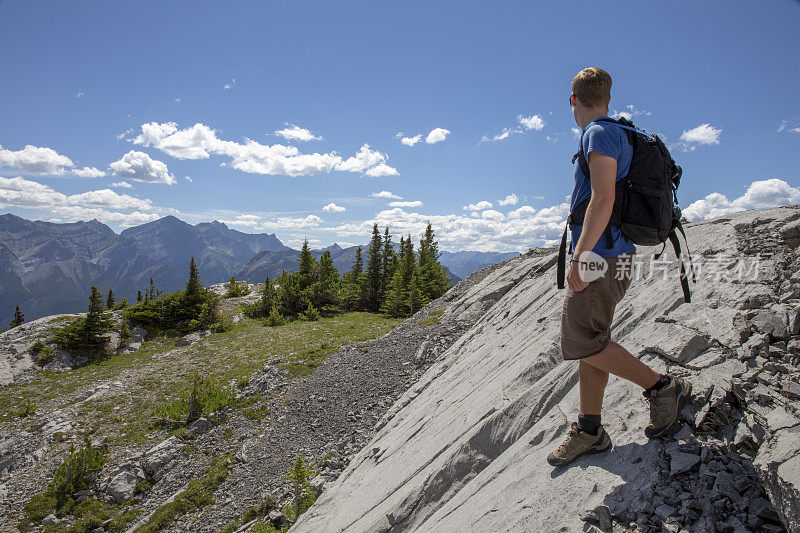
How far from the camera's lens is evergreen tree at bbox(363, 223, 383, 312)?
4331 centimetres

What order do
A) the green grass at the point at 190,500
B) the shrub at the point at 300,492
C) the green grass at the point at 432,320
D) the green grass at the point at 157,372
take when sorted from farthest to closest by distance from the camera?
the green grass at the point at 432,320, the green grass at the point at 157,372, the green grass at the point at 190,500, the shrub at the point at 300,492

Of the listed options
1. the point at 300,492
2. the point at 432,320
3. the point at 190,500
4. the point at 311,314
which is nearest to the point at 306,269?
the point at 311,314

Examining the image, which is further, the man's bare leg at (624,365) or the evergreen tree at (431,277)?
the evergreen tree at (431,277)

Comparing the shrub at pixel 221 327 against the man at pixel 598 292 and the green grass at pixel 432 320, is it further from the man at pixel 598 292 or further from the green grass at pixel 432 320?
the man at pixel 598 292

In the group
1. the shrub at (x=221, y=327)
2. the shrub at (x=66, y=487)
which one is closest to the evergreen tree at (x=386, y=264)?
the shrub at (x=221, y=327)

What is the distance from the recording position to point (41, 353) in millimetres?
22016

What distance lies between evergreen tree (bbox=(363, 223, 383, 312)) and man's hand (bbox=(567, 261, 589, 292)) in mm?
39539

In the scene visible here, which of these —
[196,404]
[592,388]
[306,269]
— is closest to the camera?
[592,388]

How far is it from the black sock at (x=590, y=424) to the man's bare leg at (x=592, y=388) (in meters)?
0.04

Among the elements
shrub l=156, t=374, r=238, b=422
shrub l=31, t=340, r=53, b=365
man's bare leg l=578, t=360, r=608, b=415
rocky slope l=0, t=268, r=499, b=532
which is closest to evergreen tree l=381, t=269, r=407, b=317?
rocky slope l=0, t=268, r=499, b=532

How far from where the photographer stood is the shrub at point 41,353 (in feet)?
71.5

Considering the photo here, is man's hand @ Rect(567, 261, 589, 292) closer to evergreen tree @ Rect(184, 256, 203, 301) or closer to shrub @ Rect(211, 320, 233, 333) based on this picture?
shrub @ Rect(211, 320, 233, 333)

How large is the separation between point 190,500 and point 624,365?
37.6 feet

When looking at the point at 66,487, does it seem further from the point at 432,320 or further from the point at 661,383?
the point at 661,383
